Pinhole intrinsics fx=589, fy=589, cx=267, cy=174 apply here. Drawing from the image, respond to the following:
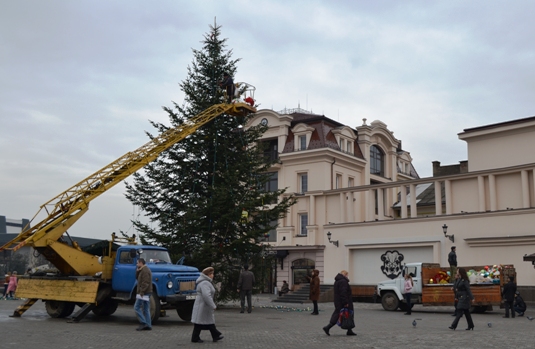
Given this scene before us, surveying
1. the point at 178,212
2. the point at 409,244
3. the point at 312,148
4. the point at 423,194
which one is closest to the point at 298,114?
the point at 312,148

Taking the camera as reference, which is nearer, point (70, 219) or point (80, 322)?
point (80, 322)

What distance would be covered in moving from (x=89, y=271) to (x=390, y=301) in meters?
13.9

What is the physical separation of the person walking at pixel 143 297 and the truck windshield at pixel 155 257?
2.79 meters

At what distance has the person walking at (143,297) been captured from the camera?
1532 centimetres

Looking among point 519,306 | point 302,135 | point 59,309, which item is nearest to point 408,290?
point 519,306

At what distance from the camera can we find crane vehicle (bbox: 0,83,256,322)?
17.6m

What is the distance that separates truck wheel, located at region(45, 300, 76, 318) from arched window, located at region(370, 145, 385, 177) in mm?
35509

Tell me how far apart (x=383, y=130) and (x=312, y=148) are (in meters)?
8.92

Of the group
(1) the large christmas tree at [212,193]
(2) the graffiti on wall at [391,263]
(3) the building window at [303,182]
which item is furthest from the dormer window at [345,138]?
(1) the large christmas tree at [212,193]

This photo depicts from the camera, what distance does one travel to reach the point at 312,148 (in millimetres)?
46500

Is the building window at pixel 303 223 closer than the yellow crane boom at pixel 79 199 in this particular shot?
No

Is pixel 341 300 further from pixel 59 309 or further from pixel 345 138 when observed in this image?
pixel 345 138

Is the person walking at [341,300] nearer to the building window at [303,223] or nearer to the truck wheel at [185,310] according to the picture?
the truck wheel at [185,310]

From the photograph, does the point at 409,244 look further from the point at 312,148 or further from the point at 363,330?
the point at 363,330
